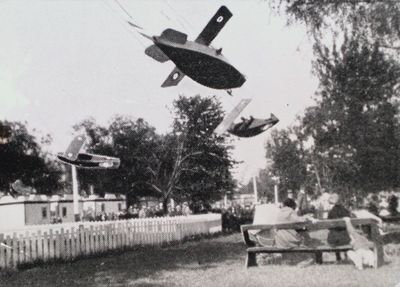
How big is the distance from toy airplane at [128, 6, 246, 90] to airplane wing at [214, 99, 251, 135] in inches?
18.1

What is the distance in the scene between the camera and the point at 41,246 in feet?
40.0

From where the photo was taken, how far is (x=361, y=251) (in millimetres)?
8117

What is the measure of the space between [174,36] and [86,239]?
9.35 metres

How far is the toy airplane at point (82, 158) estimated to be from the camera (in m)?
8.55

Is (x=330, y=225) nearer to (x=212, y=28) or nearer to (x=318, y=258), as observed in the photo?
(x=318, y=258)

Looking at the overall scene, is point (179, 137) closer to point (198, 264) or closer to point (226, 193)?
point (226, 193)

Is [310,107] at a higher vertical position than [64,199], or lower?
higher

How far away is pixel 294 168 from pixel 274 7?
2817cm

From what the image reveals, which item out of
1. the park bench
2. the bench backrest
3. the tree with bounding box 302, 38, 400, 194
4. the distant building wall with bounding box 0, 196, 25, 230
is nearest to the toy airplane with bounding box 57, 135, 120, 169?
the park bench

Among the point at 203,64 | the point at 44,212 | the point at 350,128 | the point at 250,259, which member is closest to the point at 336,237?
the point at 250,259

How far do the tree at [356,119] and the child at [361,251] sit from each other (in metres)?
5.07

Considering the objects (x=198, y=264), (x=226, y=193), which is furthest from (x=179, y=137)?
(x=198, y=264)

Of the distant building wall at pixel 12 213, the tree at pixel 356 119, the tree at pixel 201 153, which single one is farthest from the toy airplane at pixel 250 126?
the distant building wall at pixel 12 213

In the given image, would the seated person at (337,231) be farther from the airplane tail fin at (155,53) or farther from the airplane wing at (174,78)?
the airplane tail fin at (155,53)
